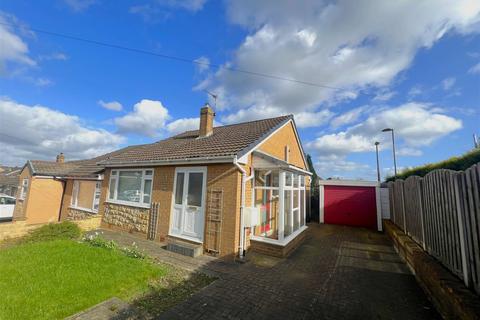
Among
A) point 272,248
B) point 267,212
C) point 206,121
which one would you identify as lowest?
point 272,248

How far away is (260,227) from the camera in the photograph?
31.6 feet

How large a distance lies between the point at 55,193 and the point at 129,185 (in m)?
11.1

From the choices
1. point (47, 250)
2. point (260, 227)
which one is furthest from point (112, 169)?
point (260, 227)

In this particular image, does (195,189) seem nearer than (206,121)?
Yes

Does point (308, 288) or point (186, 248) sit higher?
point (186, 248)

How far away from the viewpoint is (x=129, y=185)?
38.9 feet

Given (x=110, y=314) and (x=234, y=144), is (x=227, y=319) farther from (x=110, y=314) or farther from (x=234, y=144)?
(x=234, y=144)

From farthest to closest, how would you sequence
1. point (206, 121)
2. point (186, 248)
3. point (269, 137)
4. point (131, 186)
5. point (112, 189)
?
point (206, 121) < point (112, 189) < point (131, 186) < point (269, 137) < point (186, 248)

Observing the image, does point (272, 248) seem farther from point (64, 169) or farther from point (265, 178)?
point (64, 169)

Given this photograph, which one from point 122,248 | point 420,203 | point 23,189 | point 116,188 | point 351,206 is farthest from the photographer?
point 23,189

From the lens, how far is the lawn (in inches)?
170

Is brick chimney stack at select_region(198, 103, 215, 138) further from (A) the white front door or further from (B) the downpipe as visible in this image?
(B) the downpipe

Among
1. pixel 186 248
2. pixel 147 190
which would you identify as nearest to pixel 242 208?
pixel 186 248

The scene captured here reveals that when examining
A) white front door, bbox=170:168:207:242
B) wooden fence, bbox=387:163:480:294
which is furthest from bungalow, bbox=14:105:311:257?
wooden fence, bbox=387:163:480:294
